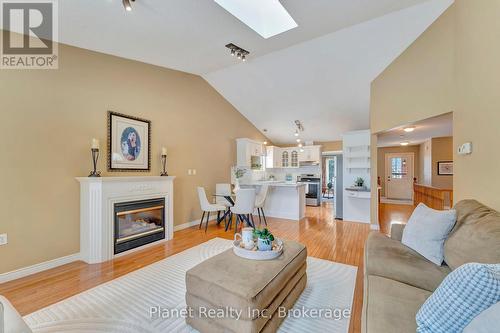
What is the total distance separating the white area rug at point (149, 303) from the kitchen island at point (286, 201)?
259 centimetres

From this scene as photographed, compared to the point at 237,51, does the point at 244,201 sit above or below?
below

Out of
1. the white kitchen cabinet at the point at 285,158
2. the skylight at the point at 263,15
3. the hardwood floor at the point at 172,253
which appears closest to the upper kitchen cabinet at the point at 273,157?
the white kitchen cabinet at the point at 285,158

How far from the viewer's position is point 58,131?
2820 mm

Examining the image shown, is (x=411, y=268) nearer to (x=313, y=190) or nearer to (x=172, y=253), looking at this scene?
(x=172, y=253)

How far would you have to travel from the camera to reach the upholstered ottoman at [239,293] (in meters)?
1.40

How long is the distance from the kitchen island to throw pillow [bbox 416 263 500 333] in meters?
4.31

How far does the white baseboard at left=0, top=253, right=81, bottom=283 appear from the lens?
95.7 inches

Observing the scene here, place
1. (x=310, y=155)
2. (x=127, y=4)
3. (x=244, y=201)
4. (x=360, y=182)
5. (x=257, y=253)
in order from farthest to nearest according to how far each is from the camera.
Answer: (x=310, y=155), (x=360, y=182), (x=244, y=201), (x=127, y=4), (x=257, y=253)

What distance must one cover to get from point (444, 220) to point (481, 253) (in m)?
0.50

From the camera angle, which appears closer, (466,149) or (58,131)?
(466,149)

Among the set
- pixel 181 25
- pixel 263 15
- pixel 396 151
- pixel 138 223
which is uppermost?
pixel 263 15

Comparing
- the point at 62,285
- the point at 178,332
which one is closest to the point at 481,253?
the point at 178,332

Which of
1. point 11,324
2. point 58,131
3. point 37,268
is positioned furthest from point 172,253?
point 11,324

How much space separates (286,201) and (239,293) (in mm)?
4284
